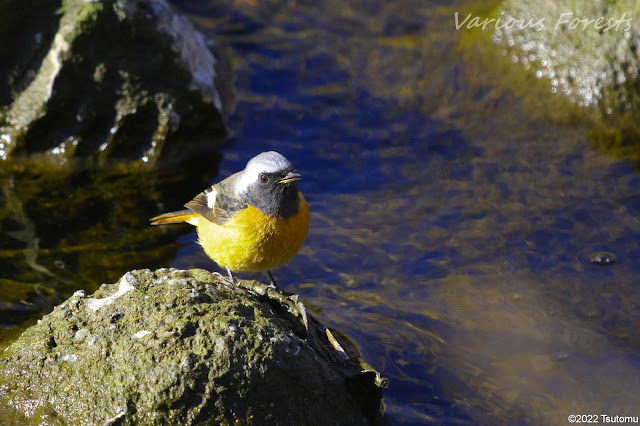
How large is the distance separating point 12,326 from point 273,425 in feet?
9.10

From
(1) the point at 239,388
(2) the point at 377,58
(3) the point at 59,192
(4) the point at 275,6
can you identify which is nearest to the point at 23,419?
→ (1) the point at 239,388

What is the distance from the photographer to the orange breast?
5574 mm

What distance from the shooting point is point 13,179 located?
26.7 ft

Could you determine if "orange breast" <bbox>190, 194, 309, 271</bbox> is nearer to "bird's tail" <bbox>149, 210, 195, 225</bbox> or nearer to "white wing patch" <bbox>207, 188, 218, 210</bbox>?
"white wing patch" <bbox>207, 188, 218, 210</bbox>

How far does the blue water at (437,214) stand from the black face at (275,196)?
1.22 m

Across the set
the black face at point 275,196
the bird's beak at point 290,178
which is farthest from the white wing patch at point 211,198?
the bird's beak at point 290,178

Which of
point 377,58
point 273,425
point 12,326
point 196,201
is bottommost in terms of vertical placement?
point 12,326

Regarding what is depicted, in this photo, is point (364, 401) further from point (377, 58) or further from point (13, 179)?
point (377, 58)

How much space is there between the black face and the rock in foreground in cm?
110

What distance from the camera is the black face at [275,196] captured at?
18.3 feet

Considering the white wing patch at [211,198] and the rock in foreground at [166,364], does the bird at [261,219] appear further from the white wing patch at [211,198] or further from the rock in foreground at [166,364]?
the rock in foreground at [166,364]

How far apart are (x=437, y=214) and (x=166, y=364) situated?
4396 mm

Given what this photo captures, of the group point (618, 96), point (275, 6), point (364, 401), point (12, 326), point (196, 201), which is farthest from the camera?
point (275, 6)

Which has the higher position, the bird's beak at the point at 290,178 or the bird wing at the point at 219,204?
the bird's beak at the point at 290,178
